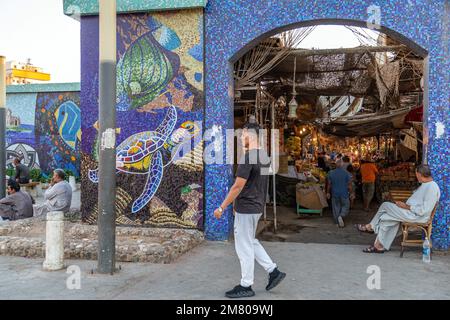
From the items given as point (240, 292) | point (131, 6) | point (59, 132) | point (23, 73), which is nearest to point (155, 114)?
point (131, 6)

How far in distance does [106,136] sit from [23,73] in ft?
82.7

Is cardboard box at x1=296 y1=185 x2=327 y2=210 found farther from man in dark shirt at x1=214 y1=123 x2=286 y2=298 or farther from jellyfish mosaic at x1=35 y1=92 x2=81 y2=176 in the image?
jellyfish mosaic at x1=35 y1=92 x2=81 y2=176

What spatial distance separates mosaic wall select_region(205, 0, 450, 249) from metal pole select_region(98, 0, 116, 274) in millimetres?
2399

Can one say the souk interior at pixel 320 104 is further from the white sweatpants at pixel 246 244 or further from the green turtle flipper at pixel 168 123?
the white sweatpants at pixel 246 244

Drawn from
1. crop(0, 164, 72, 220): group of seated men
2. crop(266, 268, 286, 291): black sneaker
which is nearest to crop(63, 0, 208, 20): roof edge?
crop(0, 164, 72, 220): group of seated men

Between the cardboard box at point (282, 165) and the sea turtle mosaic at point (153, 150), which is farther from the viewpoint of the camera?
the cardboard box at point (282, 165)

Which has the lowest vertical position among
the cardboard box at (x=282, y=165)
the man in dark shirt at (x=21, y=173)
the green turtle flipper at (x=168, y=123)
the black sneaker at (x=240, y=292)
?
the black sneaker at (x=240, y=292)

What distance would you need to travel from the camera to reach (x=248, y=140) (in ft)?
16.0

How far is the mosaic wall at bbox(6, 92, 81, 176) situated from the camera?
17.8 metres

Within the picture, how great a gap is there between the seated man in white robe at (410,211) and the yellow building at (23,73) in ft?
84.3

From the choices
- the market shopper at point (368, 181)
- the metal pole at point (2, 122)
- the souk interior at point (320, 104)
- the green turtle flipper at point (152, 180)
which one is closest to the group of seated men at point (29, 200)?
the metal pole at point (2, 122)

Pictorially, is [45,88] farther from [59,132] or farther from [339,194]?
[339,194]

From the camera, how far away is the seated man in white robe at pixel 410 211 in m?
6.43
